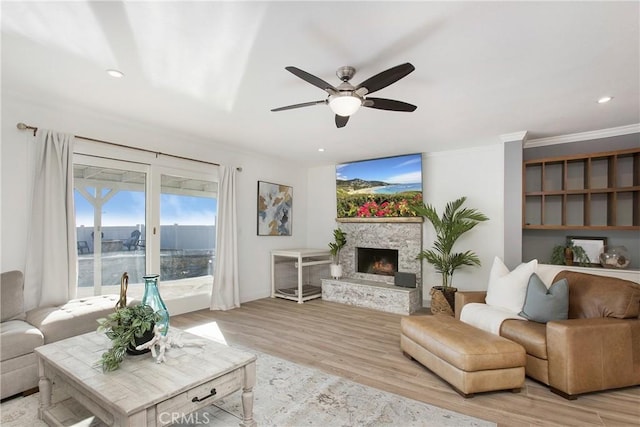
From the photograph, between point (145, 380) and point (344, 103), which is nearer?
point (145, 380)

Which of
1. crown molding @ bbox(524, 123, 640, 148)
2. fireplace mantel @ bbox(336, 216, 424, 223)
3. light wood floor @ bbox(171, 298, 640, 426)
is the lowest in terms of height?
light wood floor @ bbox(171, 298, 640, 426)

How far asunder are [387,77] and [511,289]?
2449 millimetres

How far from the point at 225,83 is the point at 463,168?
3.86m

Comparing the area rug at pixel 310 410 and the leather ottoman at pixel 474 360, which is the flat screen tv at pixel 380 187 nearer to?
the leather ottoman at pixel 474 360

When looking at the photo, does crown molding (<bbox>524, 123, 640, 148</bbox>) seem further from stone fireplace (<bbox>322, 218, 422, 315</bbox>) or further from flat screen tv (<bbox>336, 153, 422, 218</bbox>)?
stone fireplace (<bbox>322, 218, 422, 315</bbox>)

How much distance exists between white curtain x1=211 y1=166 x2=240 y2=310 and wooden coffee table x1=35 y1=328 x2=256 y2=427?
2.57 meters

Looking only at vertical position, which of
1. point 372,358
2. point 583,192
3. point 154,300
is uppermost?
point 583,192

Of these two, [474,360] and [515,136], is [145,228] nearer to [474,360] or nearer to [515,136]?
[474,360]

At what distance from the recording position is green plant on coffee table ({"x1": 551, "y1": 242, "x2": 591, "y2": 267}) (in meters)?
3.93

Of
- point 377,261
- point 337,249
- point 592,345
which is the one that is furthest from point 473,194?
point 592,345

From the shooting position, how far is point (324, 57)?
2.24m

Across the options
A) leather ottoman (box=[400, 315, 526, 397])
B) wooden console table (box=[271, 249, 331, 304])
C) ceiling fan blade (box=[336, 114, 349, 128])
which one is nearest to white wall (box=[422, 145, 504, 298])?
wooden console table (box=[271, 249, 331, 304])

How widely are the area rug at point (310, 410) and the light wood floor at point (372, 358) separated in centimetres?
17

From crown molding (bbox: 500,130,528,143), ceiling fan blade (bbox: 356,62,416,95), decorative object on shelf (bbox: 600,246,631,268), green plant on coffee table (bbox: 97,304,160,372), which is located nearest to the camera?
green plant on coffee table (bbox: 97,304,160,372)
